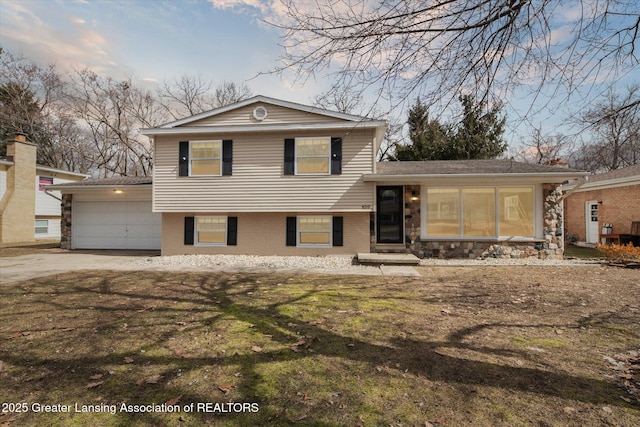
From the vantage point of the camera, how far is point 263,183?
11.3m

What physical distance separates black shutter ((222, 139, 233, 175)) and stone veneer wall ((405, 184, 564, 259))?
6.89 m

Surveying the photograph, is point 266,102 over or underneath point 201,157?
over

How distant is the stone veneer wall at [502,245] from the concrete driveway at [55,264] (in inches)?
361

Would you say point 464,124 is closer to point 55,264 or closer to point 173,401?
point 173,401

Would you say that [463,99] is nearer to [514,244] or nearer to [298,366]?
[298,366]

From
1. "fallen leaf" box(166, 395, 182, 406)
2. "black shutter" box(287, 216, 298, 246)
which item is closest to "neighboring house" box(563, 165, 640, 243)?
"black shutter" box(287, 216, 298, 246)

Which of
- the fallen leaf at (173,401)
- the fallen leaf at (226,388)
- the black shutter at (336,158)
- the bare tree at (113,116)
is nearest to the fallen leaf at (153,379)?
the fallen leaf at (173,401)

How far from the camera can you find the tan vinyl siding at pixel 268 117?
1124 centimetres

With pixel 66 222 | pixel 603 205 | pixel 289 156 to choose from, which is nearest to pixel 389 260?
pixel 289 156

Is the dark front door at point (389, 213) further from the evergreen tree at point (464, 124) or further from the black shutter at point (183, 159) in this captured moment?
the black shutter at point (183, 159)

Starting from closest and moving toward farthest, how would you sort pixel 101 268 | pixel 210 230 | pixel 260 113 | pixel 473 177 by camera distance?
1. pixel 101 268
2. pixel 473 177
3. pixel 260 113
4. pixel 210 230

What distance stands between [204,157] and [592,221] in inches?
743

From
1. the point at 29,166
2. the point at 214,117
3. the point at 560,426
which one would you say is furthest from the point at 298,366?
the point at 29,166

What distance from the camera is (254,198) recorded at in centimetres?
1134
